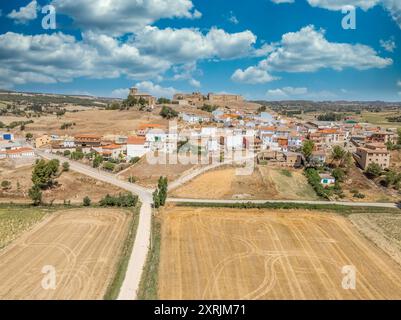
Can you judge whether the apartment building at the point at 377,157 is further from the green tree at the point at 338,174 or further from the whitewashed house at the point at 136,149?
the whitewashed house at the point at 136,149

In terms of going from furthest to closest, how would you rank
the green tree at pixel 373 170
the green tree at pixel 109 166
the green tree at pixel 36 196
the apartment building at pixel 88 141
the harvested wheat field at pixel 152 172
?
the apartment building at pixel 88 141
the green tree at pixel 109 166
the green tree at pixel 373 170
the harvested wheat field at pixel 152 172
the green tree at pixel 36 196

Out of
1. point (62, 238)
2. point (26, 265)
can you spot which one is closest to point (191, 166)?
point (62, 238)

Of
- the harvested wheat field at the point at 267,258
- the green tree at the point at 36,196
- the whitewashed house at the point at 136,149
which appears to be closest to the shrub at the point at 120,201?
the harvested wheat field at the point at 267,258

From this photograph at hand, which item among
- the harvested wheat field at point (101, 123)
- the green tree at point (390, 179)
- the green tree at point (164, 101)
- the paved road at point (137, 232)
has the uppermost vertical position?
the green tree at point (164, 101)

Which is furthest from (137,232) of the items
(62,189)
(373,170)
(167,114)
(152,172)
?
(167,114)

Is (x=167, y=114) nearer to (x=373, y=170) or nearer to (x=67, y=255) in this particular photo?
(x=373, y=170)

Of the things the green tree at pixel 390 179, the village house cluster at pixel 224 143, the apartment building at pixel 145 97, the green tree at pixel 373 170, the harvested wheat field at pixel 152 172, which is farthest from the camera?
the apartment building at pixel 145 97

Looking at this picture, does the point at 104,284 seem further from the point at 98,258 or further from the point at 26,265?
the point at 26,265
